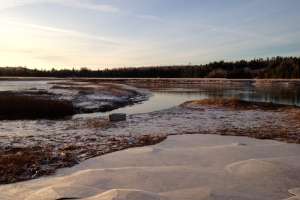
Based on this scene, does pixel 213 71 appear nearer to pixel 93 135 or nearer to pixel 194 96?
pixel 194 96

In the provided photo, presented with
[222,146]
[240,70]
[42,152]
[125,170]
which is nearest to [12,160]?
[42,152]

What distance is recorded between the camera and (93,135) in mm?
13656

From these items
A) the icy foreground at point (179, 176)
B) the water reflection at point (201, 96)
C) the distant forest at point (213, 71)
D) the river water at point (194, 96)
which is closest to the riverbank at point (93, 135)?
the icy foreground at point (179, 176)

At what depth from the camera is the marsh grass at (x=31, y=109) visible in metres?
21.3

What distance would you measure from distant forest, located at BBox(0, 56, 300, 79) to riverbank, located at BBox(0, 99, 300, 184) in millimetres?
100998

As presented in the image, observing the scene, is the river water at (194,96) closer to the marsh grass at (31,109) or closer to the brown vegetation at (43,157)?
the marsh grass at (31,109)

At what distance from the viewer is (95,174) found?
7617 millimetres

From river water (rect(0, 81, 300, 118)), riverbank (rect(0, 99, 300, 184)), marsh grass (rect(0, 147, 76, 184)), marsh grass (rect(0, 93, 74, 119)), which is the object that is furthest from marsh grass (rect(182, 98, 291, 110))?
marsh grass (rect(0, 147, 76, 184))

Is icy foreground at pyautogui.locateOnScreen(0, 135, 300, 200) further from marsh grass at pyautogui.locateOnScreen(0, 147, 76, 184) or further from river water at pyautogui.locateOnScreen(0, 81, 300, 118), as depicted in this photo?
river water at pyautogui.locateOnScreen(0, 81, 300, 118)

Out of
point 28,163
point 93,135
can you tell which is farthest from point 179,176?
point 93,135

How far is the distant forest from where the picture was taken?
11061 cm

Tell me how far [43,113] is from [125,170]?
641 inches

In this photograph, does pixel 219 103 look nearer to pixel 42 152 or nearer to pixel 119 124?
pixel 119 124

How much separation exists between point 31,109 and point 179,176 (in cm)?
1819
